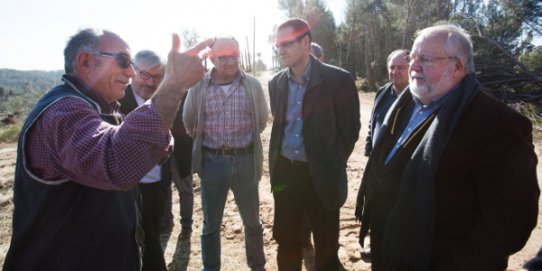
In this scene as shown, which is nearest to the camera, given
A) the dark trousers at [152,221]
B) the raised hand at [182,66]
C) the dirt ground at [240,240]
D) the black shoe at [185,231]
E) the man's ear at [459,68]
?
the raised hand at [182,66]

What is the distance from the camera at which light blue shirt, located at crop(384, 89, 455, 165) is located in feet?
5.64

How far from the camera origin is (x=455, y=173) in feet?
4.90

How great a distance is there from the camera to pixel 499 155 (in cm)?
136

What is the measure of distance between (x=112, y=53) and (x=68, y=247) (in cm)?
85

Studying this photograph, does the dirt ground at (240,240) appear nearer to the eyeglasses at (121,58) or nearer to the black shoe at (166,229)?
the black shoe at (166,229)

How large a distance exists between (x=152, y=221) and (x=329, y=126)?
1724mm

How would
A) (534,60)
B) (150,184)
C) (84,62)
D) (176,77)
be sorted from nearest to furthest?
(176,77) < (84,62) < (150,184) < (534,60)

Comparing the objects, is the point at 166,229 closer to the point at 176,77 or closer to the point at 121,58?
the point at 121,58

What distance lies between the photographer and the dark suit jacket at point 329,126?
8.50 feet

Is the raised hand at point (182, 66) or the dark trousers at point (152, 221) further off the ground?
the raised hand at point (182, 66)

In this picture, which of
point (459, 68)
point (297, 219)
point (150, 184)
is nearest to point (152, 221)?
point (150, 184)

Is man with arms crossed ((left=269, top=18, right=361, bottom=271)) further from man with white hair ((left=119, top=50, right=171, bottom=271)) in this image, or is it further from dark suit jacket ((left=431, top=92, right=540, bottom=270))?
dark suit jacket ((left=431, top=92, right=540, bottom=270))

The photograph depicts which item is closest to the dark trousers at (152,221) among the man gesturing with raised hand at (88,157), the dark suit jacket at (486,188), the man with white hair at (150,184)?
the man with white hair at (150,184)

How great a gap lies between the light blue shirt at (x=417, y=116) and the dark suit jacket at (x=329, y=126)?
679 mm
